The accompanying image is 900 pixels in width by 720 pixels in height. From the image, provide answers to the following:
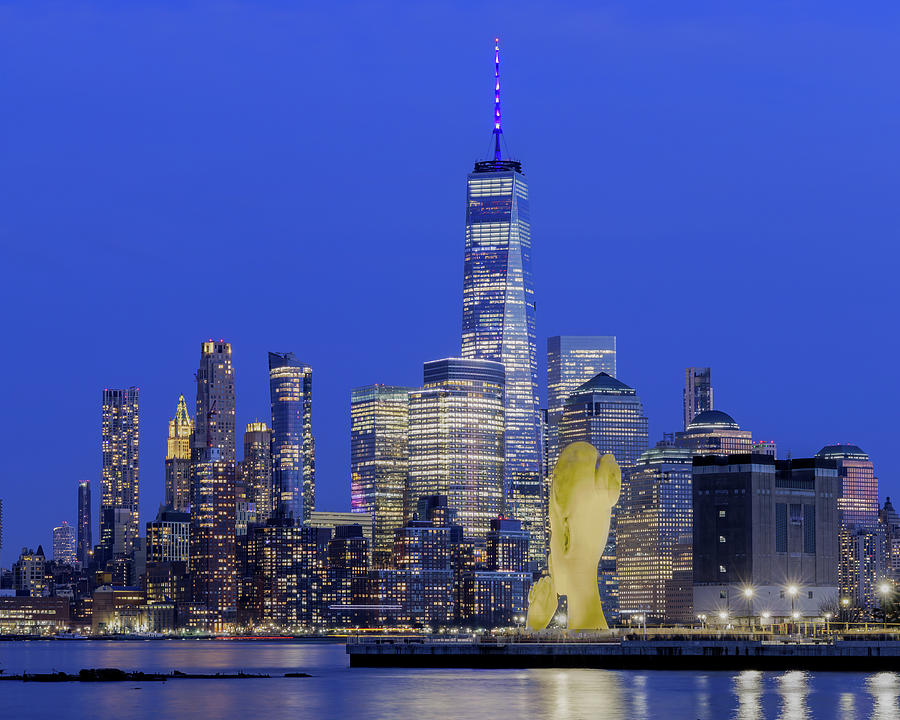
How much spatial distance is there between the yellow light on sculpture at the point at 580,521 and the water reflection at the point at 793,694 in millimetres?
22073

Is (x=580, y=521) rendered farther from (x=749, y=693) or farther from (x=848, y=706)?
(x=848, y=706)

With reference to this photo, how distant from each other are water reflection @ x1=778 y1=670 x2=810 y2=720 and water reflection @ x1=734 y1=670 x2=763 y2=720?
159 cm

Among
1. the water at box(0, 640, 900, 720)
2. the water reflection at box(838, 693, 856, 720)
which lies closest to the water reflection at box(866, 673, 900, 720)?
the water at box(0, 640, 900, 720)

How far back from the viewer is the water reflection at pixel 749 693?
111 metres

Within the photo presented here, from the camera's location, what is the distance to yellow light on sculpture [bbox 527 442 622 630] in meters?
166

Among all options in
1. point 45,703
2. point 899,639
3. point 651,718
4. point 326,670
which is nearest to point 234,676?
point 326,670

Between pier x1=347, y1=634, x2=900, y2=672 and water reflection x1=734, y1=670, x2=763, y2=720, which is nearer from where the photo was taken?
water reflection x1=734, y1=670, x2=763, y2=720

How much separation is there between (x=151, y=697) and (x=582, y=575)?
46007 millimetres

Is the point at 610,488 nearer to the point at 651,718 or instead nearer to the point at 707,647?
the point at 707,647

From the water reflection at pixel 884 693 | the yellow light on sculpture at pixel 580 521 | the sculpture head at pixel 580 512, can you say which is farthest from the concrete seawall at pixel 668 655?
the sculpture head at pixel 580 512

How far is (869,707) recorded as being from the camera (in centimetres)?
11481

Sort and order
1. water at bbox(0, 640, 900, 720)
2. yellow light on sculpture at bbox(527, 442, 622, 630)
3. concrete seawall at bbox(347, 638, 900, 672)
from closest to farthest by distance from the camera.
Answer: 1. water at bbox(0, 640, 900, 720)
2. concrete seawall at bbox(347, 638, 900, 672)
3. yellow light on sculpture at bbox(527, 442, 622, 630)

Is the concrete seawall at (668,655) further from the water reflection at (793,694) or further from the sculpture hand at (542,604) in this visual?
the sculpture hand at (542,604)

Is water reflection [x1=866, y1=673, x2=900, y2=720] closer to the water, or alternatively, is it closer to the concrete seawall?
the water
